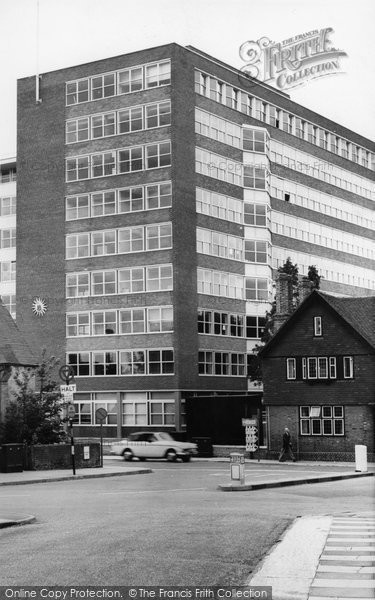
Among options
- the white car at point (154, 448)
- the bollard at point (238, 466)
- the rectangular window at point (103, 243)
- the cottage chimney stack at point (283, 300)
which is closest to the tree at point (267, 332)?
the cottage chimney stack at point (283, 300)

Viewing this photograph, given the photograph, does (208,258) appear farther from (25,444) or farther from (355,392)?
(25,444)

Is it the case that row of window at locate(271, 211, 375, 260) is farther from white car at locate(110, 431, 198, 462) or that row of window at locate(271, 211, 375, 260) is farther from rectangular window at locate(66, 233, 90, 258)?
white car at locate(110, 431, 198, 462)

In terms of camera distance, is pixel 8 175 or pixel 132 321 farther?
pixel 8 175

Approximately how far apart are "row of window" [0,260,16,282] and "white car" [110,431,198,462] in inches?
1021

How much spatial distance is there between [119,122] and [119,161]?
2861mm

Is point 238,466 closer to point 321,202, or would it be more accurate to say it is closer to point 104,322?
point 104,322

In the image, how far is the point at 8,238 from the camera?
244ft

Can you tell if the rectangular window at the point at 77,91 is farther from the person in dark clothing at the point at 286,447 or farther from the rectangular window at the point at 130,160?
the person in dark clothing at the point at 286,447

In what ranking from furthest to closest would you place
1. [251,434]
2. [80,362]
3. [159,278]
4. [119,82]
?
[119,82] < [80,362] < [159,278] < [251,434]

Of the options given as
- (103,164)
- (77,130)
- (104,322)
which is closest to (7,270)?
(104,322)

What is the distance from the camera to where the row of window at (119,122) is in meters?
66.6

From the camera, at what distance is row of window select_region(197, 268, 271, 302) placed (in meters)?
67.8

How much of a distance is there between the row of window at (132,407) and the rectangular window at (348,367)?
1698 centimetres

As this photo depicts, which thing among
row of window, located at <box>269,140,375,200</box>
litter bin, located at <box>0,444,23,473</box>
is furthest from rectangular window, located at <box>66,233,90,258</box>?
litter bin, located at <box>0,444,23,473</box>
